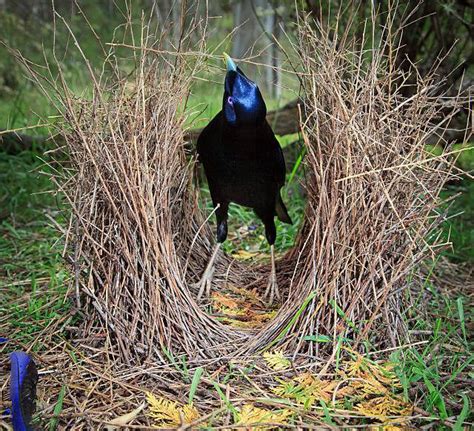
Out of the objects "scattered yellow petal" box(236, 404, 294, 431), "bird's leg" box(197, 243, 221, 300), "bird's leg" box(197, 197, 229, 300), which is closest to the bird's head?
"bird's leg" box(197, 197, 229, 300)

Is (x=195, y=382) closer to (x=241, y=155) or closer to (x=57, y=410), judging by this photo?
(x=57, y=410)

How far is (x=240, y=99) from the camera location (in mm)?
2297

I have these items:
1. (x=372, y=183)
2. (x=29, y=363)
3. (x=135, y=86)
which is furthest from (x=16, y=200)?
(x=372, y=183)

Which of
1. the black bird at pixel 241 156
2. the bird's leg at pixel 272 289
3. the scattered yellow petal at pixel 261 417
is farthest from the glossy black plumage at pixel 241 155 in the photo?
the scattered yellow petal at pixel 261 417

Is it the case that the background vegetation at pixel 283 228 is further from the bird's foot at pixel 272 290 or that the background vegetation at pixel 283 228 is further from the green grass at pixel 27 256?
the bird's foot at pixel 272 290

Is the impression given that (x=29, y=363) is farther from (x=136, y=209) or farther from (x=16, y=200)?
(x=16, y=200)

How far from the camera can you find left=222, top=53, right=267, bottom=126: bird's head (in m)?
2.29

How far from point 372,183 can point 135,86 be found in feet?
3.06

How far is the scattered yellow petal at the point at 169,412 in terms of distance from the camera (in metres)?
1.71

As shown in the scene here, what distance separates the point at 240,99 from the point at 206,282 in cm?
79

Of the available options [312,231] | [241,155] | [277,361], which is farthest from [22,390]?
[241,155]

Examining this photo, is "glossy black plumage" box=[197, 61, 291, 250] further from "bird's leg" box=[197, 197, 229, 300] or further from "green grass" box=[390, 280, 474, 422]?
"green grass" box=[390, 280, 474, 422]

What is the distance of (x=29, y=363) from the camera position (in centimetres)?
178

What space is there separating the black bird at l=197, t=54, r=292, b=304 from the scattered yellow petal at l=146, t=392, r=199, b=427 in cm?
77
